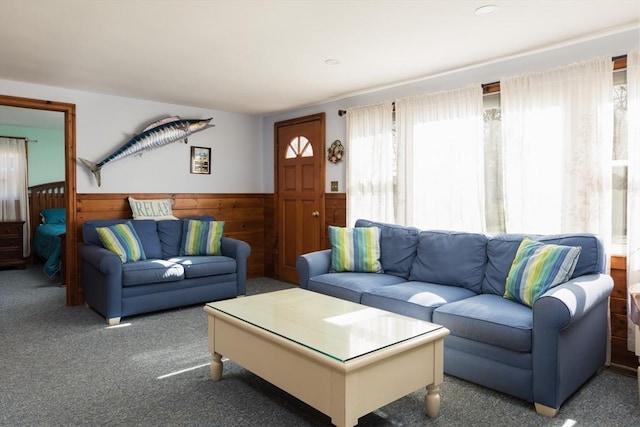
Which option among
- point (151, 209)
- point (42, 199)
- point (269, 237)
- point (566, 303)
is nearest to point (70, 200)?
point (151, 209)

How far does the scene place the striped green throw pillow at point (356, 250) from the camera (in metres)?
3.75

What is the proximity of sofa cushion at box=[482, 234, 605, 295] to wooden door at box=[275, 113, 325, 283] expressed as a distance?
2.25m

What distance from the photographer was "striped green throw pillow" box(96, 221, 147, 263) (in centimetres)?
402

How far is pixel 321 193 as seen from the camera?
→ 4.99 meters

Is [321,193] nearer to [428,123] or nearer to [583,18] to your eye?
[428,123]

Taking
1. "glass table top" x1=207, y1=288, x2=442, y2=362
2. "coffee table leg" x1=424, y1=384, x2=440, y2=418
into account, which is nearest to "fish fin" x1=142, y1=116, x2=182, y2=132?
"glass table top" x1=207, y1=288, x2=442, y2=362

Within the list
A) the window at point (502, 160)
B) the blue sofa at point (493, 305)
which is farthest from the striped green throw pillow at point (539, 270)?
the window at point (502, 160)

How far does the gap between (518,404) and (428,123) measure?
240cm

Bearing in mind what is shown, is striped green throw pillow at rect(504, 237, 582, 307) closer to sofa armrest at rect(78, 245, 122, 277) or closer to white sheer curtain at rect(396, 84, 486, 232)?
white sheer curtain at rect(396, 84, 486, 232)

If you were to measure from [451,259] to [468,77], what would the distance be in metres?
1.56

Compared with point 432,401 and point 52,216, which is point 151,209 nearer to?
point 52,216

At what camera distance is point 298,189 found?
209 inches

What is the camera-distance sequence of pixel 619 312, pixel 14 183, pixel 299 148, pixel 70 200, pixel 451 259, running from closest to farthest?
1. pixel 619 312
2. pixel 451 259
3. pixel 70 200
4. pixel 299 148
5. pixel 14 183

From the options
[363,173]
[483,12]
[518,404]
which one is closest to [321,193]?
[363,173]
